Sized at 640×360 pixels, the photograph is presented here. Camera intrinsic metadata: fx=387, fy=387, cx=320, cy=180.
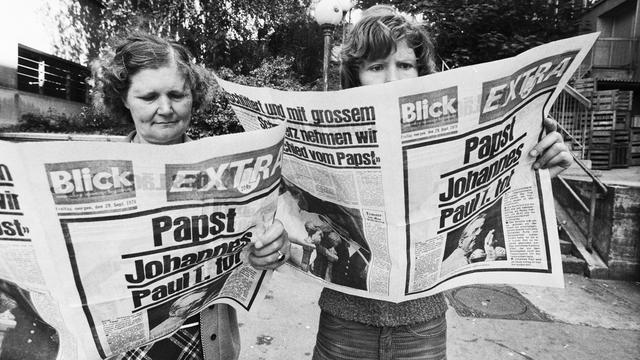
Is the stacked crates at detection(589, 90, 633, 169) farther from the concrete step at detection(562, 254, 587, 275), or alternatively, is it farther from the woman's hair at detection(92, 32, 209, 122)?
the woman's hair at detection(92, 32, 209, 122)

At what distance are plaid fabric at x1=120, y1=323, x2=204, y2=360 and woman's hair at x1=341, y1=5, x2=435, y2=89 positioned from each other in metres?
0.84

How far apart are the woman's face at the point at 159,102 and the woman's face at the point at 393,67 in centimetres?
51

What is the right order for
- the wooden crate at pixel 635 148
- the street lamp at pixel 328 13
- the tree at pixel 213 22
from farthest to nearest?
the tree at pixel 213 22 < the wooden crate at pixel 635 148 < the street lamp at pixel 328 13

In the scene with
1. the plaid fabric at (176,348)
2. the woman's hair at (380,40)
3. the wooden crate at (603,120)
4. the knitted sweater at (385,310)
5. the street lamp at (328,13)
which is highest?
the street lamp at (328,13)

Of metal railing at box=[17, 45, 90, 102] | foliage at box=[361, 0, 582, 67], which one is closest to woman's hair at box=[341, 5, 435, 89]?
metal railing at box=[17, 45, 90, 102]

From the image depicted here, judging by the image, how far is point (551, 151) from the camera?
3.13 ft

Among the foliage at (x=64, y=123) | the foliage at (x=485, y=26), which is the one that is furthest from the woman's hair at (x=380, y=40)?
the foliage at (x=485, y=26)

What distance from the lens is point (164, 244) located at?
789 millimetres

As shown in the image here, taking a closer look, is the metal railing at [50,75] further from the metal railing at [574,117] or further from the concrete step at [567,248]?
the metal railing at [574,117]

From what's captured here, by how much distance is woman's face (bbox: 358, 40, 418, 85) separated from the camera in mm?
1069

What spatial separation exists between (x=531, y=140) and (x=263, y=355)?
76.7 inches

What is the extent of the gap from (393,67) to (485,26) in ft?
31.4

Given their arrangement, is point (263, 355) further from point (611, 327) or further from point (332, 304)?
point (611, 327)

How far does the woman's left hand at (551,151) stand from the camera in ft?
3.11
